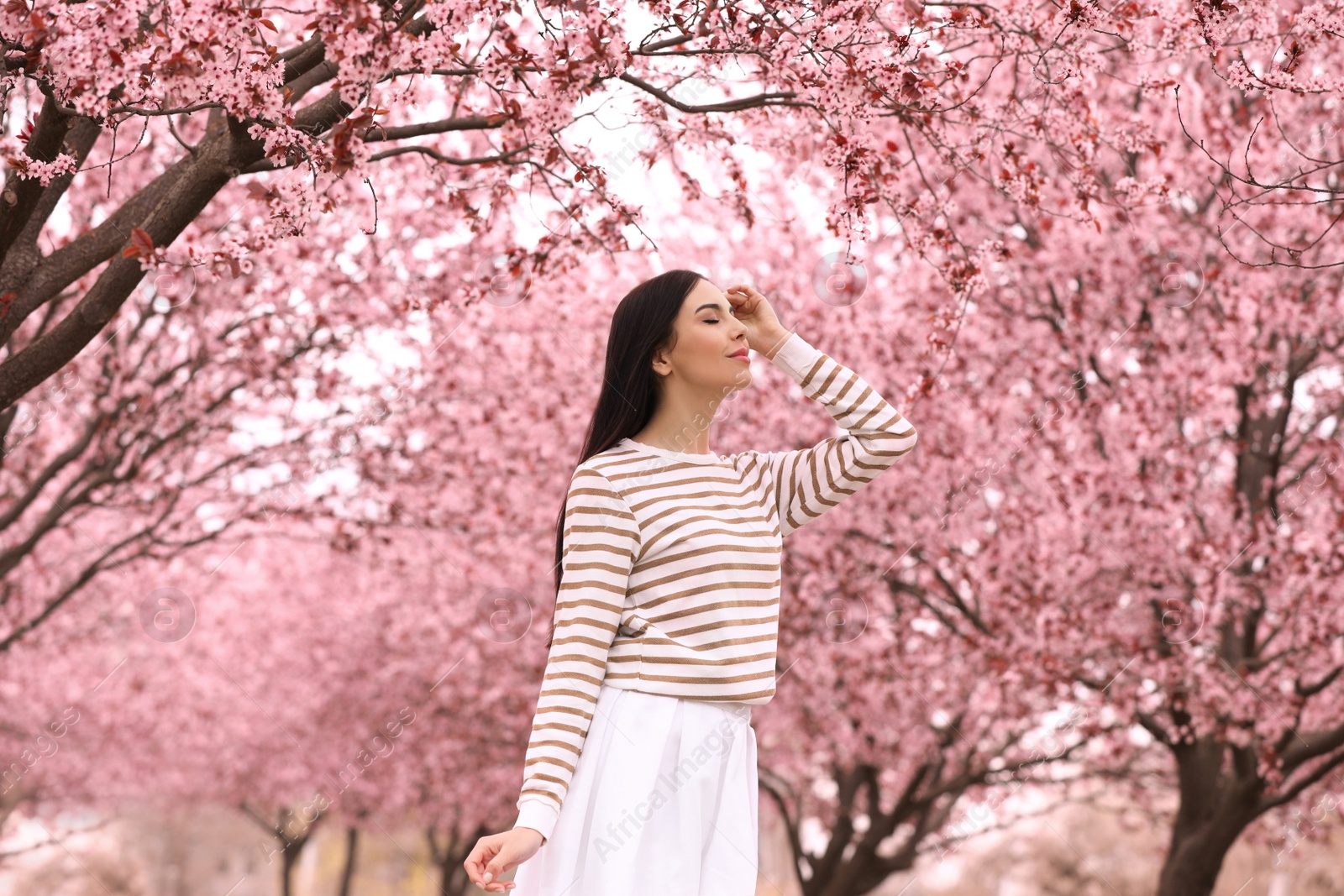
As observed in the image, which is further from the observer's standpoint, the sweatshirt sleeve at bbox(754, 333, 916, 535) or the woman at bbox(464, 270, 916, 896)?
the sweatshirt sleeve at bbox(754, 333, 916, 535)

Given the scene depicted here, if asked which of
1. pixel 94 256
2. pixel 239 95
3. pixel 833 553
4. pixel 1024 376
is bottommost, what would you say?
pixel 94 256

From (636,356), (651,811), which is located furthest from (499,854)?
(636,356)

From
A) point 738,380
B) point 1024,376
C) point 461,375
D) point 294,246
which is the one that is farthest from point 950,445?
point 738,380

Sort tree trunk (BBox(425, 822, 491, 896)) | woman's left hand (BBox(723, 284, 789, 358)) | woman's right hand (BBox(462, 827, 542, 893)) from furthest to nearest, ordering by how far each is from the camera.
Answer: tree trunk (BBox(425, 822, 491, 896)) → woman's left hand (BBox(723, 284, 789, 358)) → woman's right hand (BBox(462, 827, 542, 893))

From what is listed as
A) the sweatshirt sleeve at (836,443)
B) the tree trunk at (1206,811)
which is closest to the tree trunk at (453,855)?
the tree trunk at (1206,811)

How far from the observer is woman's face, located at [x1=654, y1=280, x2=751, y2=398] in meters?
3.14

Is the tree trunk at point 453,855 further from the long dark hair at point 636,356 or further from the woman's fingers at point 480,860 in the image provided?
the woman's fingers at point 480,860

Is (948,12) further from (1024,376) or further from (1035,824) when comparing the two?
(1035,824)

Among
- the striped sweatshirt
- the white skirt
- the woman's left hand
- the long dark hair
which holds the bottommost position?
the white skirt

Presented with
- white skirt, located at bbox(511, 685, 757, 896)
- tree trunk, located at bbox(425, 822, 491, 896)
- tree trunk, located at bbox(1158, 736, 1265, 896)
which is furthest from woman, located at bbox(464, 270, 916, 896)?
tree trunk, located at bbox(425, 822, 491, 896)

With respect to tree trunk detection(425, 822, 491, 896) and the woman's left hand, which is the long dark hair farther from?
tree trunk detection(425, 822, 491, 896)

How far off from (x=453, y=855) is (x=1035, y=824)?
10.0 metres

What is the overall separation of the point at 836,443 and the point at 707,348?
1.45 feet

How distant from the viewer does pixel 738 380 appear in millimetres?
3156
